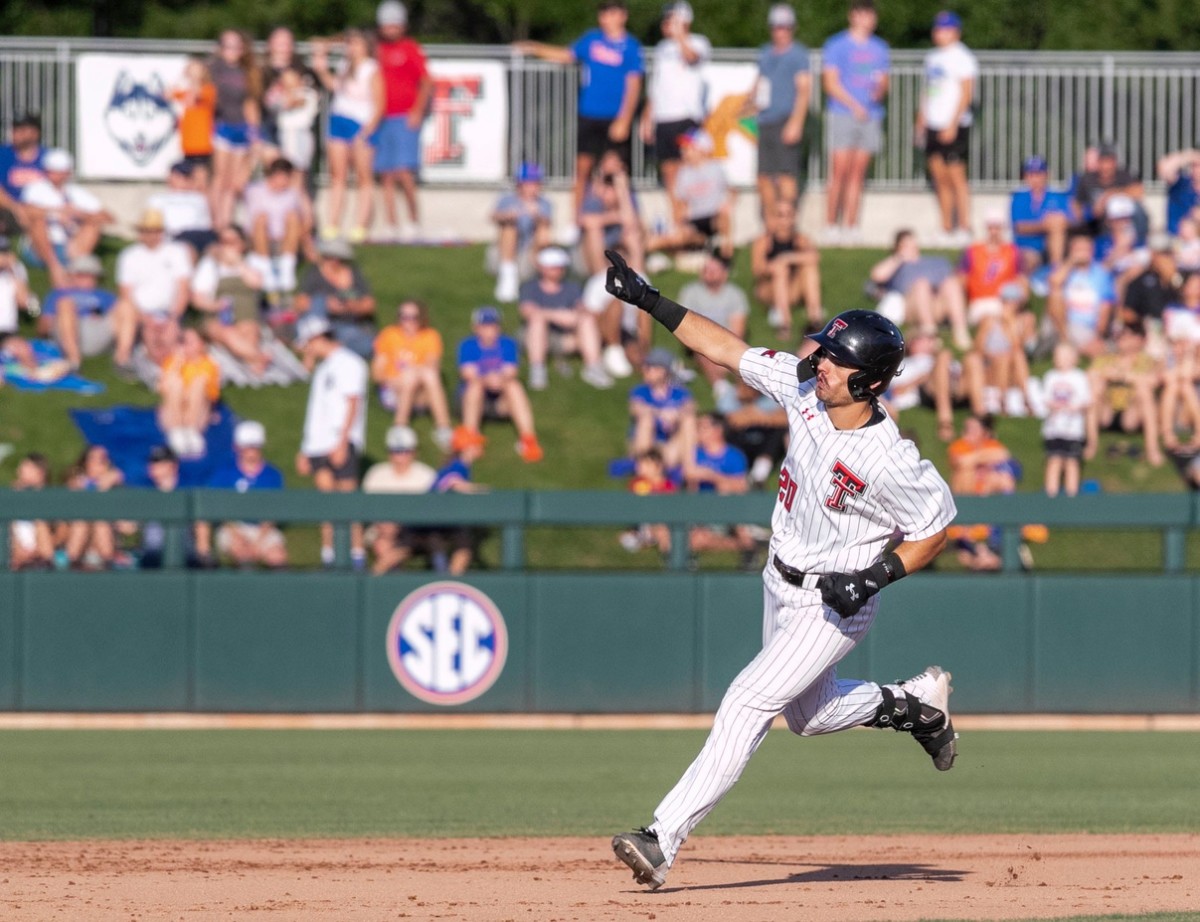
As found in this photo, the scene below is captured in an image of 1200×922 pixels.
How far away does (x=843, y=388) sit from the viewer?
6.37 meters

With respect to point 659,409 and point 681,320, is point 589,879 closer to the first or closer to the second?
point 681,320

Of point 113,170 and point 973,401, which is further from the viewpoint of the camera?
point 113,170

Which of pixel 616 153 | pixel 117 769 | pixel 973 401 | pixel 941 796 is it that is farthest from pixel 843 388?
pixel 616 153

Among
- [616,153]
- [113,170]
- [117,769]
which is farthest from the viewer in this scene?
[113,170]

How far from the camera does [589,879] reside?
7.08 metres

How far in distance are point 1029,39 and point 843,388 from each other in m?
23.6

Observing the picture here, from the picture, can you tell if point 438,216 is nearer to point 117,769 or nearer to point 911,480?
point 117,769

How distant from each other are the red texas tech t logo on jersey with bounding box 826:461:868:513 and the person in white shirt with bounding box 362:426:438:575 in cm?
736

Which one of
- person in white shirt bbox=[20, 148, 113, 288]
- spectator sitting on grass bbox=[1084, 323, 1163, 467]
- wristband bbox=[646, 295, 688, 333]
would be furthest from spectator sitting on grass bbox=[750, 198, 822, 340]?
wristband bbox=[646, 295, 688, 333]

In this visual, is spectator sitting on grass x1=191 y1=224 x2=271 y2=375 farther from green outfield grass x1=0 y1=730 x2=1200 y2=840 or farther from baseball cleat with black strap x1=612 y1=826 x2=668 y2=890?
baseball cleat with black strap x1=612 y1=826 x2=668 y2=890

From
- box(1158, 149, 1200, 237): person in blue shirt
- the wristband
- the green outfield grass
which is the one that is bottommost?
the green outfield grass

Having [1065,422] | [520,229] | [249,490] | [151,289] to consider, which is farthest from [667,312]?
[520,229]

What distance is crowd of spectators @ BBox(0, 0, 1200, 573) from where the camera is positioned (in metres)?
14.7

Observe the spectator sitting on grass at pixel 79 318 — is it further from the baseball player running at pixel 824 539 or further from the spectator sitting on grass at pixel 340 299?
the baseball player running at pixel 824 539
